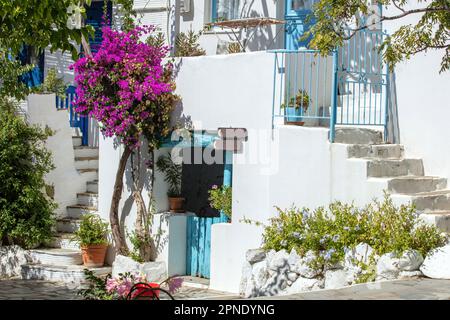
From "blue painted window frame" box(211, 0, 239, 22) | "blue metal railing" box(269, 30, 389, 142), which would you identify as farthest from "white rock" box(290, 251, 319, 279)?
"blue painted window frame" box(211, 0, 239, 22)

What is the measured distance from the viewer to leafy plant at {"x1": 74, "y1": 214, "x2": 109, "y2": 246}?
51.8 ft

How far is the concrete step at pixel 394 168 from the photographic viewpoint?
12602 millimetres

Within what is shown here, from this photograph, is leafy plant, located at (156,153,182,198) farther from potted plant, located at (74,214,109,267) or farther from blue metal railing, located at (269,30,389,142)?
blue metal railing, located at (269,30,389,142)

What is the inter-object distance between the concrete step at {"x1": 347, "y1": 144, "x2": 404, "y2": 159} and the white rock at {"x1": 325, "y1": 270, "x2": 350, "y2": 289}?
197cm

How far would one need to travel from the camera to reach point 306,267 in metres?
11.9

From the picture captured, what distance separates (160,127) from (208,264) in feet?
8.31

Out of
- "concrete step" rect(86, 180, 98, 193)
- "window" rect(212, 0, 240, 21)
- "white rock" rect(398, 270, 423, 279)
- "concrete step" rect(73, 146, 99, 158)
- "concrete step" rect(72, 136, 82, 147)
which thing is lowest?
"white rock" rect(398, 270, 423, 279)

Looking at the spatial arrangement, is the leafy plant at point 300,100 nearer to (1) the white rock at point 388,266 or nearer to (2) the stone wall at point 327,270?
(2) the stone wall at point 327,270

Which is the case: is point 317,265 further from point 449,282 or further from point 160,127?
point 160,127

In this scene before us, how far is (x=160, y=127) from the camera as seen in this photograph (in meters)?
15.0
